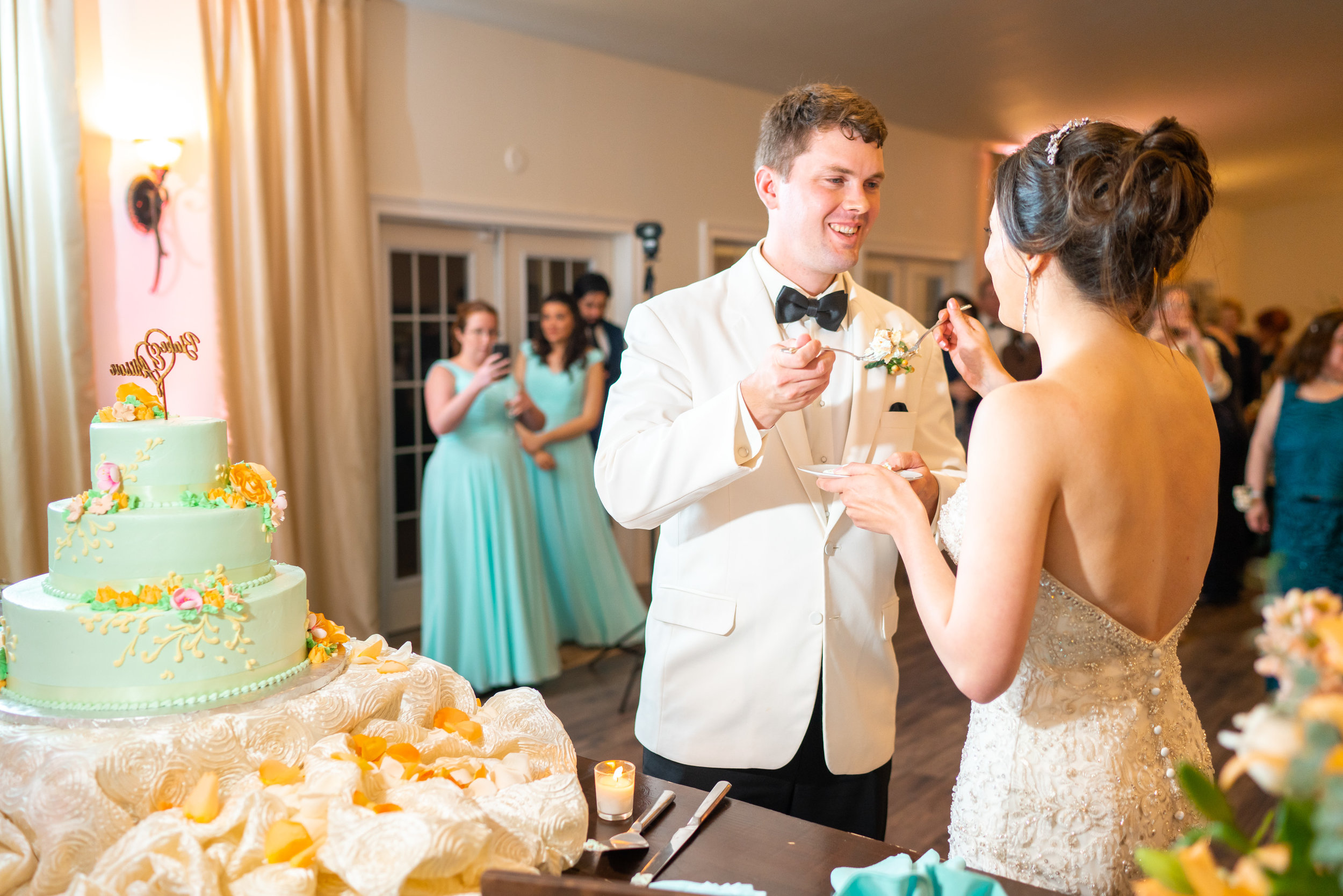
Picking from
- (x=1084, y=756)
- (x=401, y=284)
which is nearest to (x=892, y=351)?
(x=1084, y=756)

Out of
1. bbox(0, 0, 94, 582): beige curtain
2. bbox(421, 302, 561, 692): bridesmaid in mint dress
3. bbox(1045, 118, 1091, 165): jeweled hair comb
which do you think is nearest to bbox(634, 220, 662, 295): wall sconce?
bbox(421, 302, 561, 692): bridesmaid in mint dress

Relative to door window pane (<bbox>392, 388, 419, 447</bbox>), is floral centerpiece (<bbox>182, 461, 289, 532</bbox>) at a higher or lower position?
higher

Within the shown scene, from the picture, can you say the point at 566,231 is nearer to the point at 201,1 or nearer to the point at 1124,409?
the point at 201,1

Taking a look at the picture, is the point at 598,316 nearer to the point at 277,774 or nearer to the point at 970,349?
the point at 970,349

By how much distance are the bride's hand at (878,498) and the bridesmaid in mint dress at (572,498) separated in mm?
3369

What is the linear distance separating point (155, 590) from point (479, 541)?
2808mm

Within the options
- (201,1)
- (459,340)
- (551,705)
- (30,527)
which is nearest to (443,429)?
(459,340)

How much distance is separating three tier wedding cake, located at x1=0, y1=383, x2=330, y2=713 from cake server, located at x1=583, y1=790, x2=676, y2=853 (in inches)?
23.0

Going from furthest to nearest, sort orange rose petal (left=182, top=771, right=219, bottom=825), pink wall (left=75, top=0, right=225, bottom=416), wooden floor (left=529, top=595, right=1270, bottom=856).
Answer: pink wall (left=75, top=0, right=225, bottom=416) → wooden floor (left=529, top=595, right=1270, bottom=856) → orange rose petal (left=182, top=771, right=219, bottom=825)

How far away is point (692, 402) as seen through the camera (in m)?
1.90

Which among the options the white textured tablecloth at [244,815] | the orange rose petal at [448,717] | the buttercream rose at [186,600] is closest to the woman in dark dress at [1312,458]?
the orange rose petal at [448,717]

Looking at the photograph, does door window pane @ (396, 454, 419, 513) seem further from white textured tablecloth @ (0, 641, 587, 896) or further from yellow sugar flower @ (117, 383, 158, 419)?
white textured tablecloth @ (0, 641, 587, 896)

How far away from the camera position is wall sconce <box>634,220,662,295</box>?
5613mm

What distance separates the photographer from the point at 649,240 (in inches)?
223
